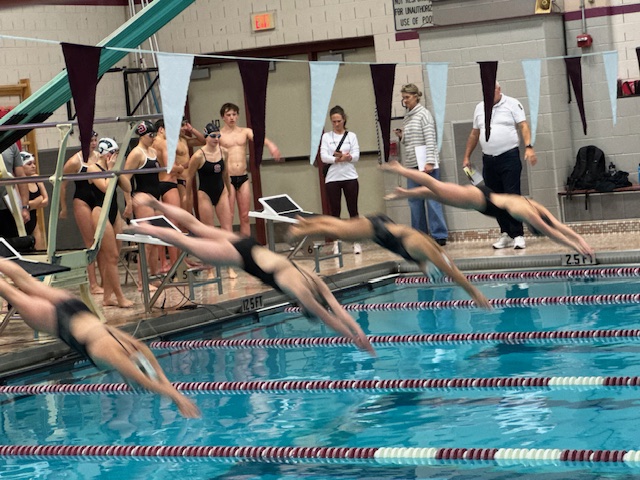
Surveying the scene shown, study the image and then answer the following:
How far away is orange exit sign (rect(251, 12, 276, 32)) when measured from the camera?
1416cm

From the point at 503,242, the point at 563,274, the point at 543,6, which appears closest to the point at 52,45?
the point at 543,6

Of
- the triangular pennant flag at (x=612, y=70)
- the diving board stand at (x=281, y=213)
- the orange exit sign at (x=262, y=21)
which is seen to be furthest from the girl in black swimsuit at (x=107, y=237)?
the orange exit sign at (x=262, y=21)

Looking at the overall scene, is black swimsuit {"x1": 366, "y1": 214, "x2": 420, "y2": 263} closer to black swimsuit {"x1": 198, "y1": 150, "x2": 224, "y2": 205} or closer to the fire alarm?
black swimsuit {"x1": 198, "y1": 150, "x2": 224, "y2": 205}

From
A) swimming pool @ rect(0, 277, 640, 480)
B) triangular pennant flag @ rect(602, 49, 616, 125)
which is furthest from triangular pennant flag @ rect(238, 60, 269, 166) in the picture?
triangular pennant flag @ rect(602, 49, 616, 125)

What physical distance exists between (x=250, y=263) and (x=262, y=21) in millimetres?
8936

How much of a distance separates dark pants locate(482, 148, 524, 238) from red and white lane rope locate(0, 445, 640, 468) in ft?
21.5

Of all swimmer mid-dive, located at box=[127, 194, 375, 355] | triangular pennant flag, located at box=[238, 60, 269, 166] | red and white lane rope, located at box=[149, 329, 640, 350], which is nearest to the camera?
swimmer mid-dive, located at box=[127, 194, 375, 355]

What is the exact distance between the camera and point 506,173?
454 inches

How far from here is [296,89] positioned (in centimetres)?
1452

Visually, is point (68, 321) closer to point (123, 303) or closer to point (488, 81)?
point (123, 303)

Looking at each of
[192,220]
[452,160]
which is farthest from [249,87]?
[452,160]

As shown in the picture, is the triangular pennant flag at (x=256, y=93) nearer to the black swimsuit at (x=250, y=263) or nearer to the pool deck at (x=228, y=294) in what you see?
the black swimsuit at (x=250, y=263)

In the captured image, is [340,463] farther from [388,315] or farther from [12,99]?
[12,99]

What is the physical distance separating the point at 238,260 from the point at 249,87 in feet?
6.96
